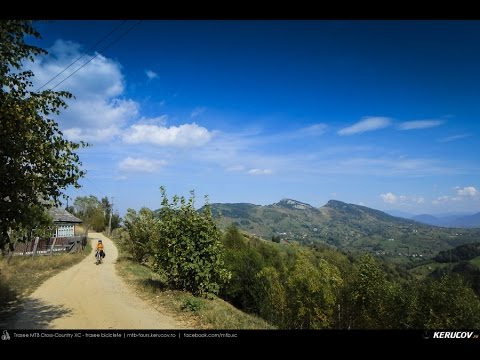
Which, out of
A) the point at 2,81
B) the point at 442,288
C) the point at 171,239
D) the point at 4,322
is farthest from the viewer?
the point at 442,288

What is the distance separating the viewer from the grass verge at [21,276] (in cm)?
1202

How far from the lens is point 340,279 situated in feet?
166

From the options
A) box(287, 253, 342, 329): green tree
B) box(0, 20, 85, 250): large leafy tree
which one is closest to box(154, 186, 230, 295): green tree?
box(0, 20, 85, 250): large leafy tree

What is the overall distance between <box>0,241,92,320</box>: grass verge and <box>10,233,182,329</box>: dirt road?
395 millimetres

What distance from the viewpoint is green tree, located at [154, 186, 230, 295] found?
1348cm

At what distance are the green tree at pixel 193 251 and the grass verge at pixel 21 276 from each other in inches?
206

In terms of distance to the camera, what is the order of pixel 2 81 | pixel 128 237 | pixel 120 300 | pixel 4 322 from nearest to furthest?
pixel 2 81 → pixel 4 322 → pixel 120 300 → pixel 128 237

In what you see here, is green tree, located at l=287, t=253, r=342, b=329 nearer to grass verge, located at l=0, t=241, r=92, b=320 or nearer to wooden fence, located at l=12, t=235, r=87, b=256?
wooden fence, located at l=12, t=235, r=87, b=256

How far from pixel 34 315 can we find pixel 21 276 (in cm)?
936

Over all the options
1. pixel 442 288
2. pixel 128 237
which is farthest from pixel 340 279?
pixel 128 237
